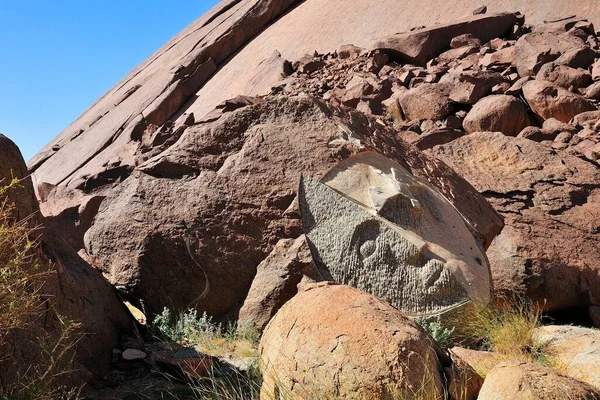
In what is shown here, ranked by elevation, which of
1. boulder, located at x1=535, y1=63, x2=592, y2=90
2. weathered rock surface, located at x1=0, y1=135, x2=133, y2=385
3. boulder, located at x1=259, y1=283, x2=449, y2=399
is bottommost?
boulder, located at x1=535, y1=63, x2=592, y2=90

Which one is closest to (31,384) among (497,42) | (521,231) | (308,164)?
(308,164)

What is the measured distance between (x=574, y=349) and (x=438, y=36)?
10086mm

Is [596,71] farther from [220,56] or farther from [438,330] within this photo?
[220,56]

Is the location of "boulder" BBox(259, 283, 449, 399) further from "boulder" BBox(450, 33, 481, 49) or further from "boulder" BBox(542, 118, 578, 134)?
"boulder" BBox(450, 33, 481, 49)

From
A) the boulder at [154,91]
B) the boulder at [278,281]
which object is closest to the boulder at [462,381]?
the boulder at [278,281]

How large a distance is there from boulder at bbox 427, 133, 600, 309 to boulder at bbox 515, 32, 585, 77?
4.52 m

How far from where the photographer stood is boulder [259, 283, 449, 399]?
3.46 meters

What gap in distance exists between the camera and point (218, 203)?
18.4 feet

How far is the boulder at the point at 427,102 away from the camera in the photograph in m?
11.5

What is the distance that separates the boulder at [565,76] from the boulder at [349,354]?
8687mm

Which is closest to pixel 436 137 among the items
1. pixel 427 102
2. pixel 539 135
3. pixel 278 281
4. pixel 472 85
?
pixel 539 135

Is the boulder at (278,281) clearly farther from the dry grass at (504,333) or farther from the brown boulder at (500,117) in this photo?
the brown boulder at (500,117)

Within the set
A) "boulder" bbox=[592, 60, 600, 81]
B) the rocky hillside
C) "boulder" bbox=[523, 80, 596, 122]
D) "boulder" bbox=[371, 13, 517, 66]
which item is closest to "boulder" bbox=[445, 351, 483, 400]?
the rocky hillside

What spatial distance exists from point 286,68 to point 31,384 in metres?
12.1
